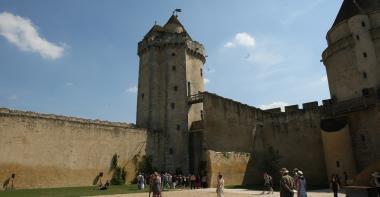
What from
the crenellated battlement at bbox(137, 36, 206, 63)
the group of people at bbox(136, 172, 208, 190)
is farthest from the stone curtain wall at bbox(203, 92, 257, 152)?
the crenellated battlement at bbox(137, 36, 206, 63)

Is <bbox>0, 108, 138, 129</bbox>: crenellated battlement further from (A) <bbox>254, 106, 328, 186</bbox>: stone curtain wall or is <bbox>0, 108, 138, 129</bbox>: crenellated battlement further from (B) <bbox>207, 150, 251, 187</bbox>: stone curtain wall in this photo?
(A) <bbox>254, 106, 328, 186</bbox>: stone curtain wall

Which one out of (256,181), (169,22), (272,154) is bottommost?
(256,181)

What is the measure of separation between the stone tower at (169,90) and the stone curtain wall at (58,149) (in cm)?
440

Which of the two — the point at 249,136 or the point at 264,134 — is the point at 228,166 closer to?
the point at 249,136

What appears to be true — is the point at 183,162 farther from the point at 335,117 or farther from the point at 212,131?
the point at 335,117

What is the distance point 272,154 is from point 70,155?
17268mm

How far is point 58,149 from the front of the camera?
25.8 meters

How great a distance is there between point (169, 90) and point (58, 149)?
14640 mm

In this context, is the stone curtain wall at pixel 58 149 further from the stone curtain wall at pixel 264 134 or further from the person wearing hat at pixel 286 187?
the person wearing hat at pixel 286 187

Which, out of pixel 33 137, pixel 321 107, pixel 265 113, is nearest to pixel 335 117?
pixel 321 107

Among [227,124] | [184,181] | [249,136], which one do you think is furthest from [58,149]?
[249,136]

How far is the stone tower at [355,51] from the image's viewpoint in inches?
1005

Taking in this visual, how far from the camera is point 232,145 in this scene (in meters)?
27.2

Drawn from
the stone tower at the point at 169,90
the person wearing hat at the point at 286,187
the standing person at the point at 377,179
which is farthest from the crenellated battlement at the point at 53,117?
the standing person at the point at 377,179
